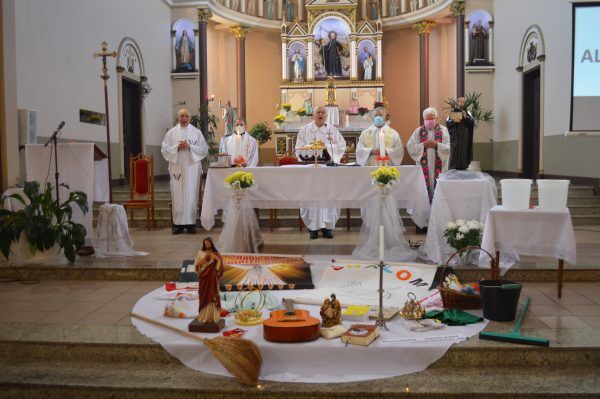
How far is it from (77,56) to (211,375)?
807 centimetres

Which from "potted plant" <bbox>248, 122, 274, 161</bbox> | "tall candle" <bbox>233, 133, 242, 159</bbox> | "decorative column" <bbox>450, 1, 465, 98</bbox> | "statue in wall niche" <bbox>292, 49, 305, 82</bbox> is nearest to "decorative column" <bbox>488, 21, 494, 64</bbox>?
"decorative column" <bbox>450, 1, 465, 98</bbox>

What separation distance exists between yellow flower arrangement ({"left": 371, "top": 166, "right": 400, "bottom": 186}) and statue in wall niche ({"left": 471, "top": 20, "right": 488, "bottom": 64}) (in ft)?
30.2

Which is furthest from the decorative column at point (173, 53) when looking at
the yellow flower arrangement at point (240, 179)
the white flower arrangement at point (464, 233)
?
the white flower arrangement at point (464, 233)

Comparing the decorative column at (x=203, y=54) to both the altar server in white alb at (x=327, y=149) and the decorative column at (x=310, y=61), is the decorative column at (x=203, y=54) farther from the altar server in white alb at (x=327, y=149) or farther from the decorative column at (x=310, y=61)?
the altar server in white alb at (x=327, y=149)

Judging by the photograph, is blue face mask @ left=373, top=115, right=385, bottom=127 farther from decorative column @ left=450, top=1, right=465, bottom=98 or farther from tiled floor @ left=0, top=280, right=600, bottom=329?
decorative column @ left=450, top=1, right=465, bottom=98

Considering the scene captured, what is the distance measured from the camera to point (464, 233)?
5688mm

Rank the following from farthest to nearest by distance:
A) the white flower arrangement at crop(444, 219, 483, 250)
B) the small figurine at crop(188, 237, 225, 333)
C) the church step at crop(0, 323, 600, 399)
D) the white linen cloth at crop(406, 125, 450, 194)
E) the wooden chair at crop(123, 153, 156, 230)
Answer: the wooden chair at crop(123, 153, 156, 230) < the white linen cloth at crop(406, 125, 450, 194) < the white flower arrangement at crop(444, 219, 483, 250) < the small figurine at crop(188, 237, 225, 333) < the church step at crop(0, 323, 600, 399)

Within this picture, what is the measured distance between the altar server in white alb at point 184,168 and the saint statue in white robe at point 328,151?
172 centimetres

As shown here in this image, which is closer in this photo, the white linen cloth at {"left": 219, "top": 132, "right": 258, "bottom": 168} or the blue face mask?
the blue face mask

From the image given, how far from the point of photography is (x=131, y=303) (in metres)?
5.22

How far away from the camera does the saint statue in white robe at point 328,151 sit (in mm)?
8117

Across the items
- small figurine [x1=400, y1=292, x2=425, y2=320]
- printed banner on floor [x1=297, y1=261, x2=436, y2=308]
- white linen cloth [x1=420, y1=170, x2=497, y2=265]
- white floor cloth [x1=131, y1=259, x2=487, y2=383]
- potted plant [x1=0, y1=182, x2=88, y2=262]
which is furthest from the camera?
potted plant [x1=0, y1=182, x2=88, y2=262]

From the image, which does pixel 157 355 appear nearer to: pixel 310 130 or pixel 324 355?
pixel 324 355

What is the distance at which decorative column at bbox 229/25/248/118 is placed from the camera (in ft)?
51.9
